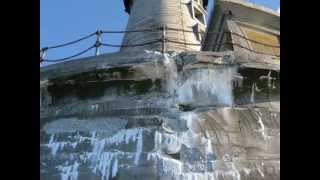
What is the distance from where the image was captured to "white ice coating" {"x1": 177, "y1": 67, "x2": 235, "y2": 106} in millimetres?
13078

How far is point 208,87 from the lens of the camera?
1329 centimetres

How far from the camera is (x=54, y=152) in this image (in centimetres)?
1262

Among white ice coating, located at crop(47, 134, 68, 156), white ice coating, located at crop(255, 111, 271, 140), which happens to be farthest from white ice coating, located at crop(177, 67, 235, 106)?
white ice coating, located at crop(47, 134, 68, 156)

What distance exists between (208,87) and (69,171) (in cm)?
294

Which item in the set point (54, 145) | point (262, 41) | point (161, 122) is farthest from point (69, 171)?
point (262, 41)

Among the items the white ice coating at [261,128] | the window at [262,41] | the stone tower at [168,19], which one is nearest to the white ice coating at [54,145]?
the white ice coating at [261,128]

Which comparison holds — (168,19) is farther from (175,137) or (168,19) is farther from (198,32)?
(175,137)

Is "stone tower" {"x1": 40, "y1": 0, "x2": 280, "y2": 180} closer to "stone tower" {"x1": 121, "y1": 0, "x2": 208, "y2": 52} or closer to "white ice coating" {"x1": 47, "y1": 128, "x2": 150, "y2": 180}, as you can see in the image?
"white ice coating" {"x1": 47, "y1": 128, "x2": 150, "y2": 180}

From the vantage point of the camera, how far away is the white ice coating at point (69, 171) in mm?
12156

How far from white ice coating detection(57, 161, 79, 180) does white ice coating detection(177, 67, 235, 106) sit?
220 centimetres
